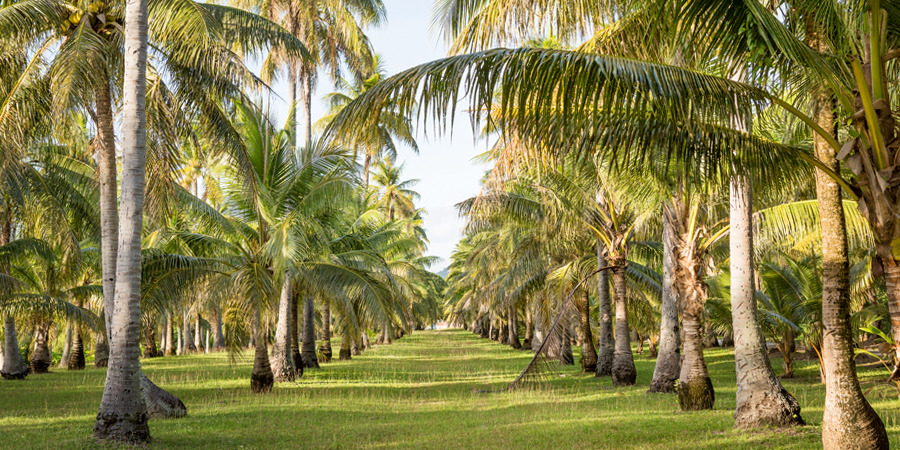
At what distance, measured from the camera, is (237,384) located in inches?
702

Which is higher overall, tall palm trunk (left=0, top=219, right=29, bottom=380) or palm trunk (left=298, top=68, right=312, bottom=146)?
palm trunk (left=298, top=68, right=312, bottom=146)

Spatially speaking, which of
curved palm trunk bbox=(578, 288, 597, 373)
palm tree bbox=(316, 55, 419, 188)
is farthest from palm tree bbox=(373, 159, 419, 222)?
curved palm trunk bbox=(578, 288, 597, 373)

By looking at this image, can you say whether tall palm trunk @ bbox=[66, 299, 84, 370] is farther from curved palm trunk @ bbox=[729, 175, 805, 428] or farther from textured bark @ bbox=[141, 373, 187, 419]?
Answer: curved palm trunk @ bbox=[729, 175, 805, 428]

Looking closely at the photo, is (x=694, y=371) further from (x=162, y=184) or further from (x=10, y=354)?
(x=10, y=354)

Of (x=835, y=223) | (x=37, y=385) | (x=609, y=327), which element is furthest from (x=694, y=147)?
(x=37, y=385)

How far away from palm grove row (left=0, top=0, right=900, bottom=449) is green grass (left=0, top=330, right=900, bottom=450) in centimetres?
83

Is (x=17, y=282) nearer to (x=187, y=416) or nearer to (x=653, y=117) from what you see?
(x=187, y=416)

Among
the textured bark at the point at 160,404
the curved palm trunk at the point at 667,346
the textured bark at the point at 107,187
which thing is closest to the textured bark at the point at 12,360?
the textured bark at the point at 160,404

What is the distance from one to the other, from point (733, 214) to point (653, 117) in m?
3.50

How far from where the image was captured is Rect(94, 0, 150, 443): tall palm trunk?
8.72 m

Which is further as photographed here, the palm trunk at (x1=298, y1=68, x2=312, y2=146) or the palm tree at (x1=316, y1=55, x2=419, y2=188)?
the palm trunk at (x1=298, y1=68, x2=312, y2=146)

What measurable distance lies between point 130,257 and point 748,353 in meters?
8.44

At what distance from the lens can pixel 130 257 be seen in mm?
8953

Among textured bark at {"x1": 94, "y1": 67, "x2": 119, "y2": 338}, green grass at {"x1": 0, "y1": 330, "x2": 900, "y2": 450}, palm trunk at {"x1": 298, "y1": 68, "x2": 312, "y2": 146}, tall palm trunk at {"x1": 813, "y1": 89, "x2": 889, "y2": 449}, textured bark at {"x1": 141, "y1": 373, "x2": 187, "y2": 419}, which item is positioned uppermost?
palm trunk at {"x1": 298, "y1": 68, "x2": 312, "y2": 146}
